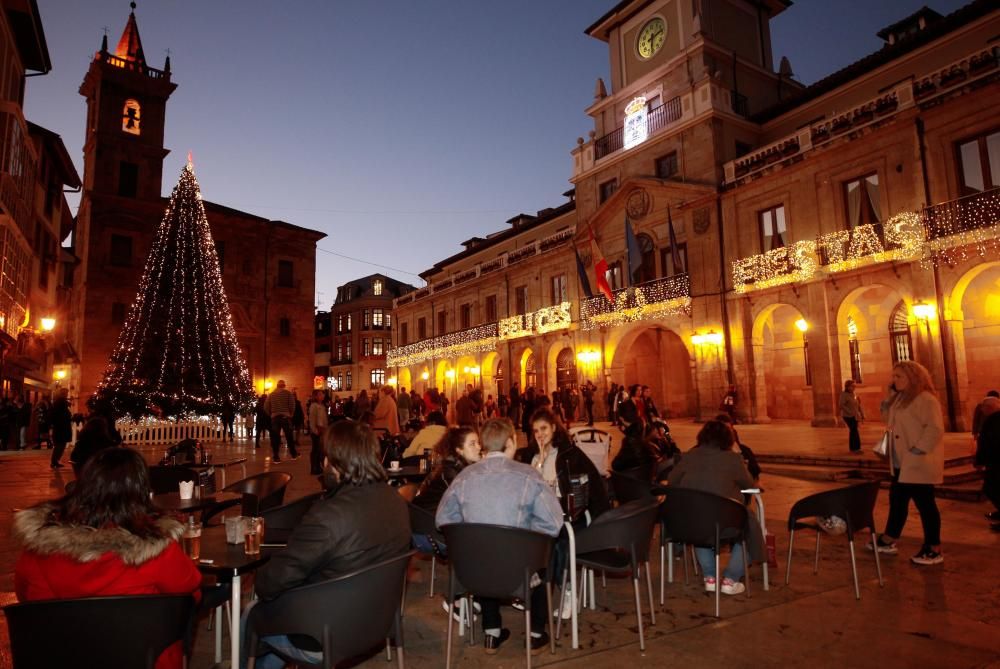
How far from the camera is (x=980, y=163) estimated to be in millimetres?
14078

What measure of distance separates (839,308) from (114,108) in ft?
109

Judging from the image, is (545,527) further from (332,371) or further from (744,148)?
(332,371)

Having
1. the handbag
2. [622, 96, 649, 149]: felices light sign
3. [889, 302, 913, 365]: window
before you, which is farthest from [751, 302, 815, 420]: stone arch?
the handbag

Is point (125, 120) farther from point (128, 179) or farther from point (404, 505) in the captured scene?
point (404, 505)

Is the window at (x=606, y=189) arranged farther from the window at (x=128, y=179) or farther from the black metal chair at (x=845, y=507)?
the window at (x=128, y=179)

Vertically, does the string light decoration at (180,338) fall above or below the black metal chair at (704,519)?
above

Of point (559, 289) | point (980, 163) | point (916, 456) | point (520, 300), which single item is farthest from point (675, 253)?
point (916, 456)

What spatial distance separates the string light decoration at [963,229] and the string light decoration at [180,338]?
2144cm

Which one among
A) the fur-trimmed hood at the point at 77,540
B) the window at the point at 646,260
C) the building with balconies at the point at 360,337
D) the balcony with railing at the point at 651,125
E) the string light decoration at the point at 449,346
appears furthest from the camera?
the building with balconies at the point at 360,337

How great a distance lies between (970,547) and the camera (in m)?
5.66

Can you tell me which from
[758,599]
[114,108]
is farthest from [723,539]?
[114,108]

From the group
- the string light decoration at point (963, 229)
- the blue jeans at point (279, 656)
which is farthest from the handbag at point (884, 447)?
the string light decoration at point (963, 229)

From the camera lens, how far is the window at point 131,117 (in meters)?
30.2

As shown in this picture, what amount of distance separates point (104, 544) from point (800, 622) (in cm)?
395
